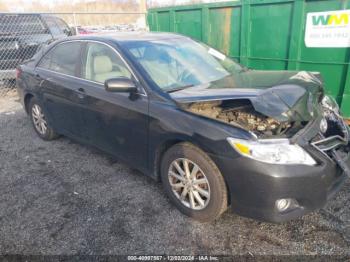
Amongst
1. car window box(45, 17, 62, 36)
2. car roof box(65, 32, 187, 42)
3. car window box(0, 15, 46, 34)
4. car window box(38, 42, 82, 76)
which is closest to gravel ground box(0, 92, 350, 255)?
car window box(38, 42, 82, 76)

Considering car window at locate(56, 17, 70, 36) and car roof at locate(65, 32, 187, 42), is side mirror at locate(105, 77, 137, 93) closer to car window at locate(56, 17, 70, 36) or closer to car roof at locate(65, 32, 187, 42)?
car roof at locate(65, 32, 187, 42)

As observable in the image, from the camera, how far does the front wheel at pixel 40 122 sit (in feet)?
15.2

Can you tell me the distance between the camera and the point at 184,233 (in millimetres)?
2633

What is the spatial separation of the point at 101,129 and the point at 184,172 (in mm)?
1294

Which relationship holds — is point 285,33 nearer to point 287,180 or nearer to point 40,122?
point 287,180

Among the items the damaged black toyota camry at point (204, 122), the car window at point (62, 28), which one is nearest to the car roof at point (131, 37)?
the damaged black toyota camry at point (204, 122)

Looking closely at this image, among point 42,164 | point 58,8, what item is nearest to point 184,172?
point 42,164

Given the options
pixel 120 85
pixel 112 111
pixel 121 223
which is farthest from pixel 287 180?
pixel 112 111

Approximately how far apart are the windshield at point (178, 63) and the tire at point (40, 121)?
7.17 ft

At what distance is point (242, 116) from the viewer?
263cm

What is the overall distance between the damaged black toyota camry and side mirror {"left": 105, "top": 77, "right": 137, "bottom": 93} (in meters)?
0.01

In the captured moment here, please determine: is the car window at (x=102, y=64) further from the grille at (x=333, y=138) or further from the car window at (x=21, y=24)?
the car window at (x=21, y=24)

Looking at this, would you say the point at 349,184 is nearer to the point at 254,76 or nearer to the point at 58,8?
the point at 254,76

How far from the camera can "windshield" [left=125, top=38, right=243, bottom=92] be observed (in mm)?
3055
